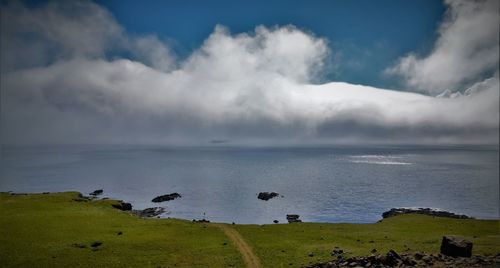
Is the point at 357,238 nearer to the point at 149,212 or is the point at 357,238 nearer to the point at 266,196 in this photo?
the point at 149,212

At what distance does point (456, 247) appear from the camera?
35.4 m

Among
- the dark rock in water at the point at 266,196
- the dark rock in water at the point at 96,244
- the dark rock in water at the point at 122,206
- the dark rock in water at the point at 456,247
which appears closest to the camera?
the dark rock in water at the point at 456,247

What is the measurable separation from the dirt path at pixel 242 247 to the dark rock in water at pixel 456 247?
2069cm

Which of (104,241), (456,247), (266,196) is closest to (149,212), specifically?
(266,196)

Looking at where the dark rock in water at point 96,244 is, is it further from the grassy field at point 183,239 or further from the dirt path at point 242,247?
the dirt path at point 242,247

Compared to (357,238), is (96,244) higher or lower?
higher

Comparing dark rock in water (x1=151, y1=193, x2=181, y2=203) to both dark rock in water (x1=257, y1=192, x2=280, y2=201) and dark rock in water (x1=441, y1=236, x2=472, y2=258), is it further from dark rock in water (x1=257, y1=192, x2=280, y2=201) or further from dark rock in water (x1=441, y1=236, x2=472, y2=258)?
dark rock in water (x1=441, y1=236, x2=472, y2=258)

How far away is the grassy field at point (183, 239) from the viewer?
43.8 meters

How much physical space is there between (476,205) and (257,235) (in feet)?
366

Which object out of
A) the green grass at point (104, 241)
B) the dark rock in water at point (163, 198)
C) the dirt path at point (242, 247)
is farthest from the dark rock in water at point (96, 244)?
the dark rock in water at point (163, 198)

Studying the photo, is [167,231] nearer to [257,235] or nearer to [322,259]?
[257,235]

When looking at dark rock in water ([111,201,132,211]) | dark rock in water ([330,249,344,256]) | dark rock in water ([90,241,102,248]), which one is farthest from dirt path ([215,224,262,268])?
dark rock in water ([111,201,132,211])

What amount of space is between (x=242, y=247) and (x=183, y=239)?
10.6m

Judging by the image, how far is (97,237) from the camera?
5447cm
